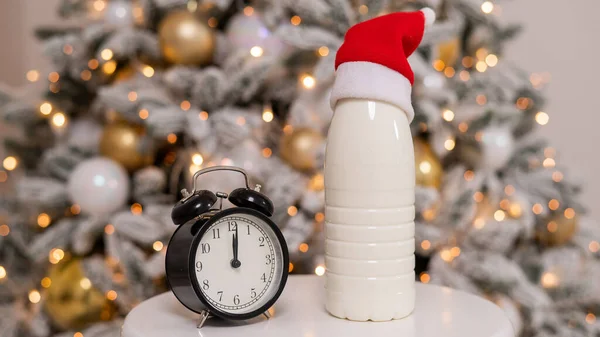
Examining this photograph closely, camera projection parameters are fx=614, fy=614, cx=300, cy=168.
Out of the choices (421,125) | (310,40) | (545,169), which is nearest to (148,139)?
(310,40)

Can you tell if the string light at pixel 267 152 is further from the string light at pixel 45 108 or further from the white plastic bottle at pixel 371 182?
the white plastic bottle at pixel 371 182

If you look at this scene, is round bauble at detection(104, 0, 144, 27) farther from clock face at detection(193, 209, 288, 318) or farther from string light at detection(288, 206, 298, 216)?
clock face at detection(193, 209, 288, 318)

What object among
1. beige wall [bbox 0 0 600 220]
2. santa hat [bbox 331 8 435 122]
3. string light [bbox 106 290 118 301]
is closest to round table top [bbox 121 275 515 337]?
santa hat [bbox 331 8 435 122]

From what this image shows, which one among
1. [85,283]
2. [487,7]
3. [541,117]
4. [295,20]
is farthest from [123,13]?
[541,117]

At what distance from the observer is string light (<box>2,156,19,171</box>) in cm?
173

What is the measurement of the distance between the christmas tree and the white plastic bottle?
1.87 ft

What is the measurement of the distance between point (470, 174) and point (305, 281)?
2.40 feet

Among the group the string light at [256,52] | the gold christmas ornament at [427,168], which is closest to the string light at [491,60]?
the gold christmas ornament at [427,168]

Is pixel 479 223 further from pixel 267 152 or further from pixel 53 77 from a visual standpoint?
pixel 53 77

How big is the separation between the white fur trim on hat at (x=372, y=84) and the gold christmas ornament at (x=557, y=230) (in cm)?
103

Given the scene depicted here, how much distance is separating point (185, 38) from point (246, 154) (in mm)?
344

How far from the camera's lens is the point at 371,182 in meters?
0.82

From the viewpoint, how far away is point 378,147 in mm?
812

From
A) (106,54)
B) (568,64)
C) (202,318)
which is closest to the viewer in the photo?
(202,318)
